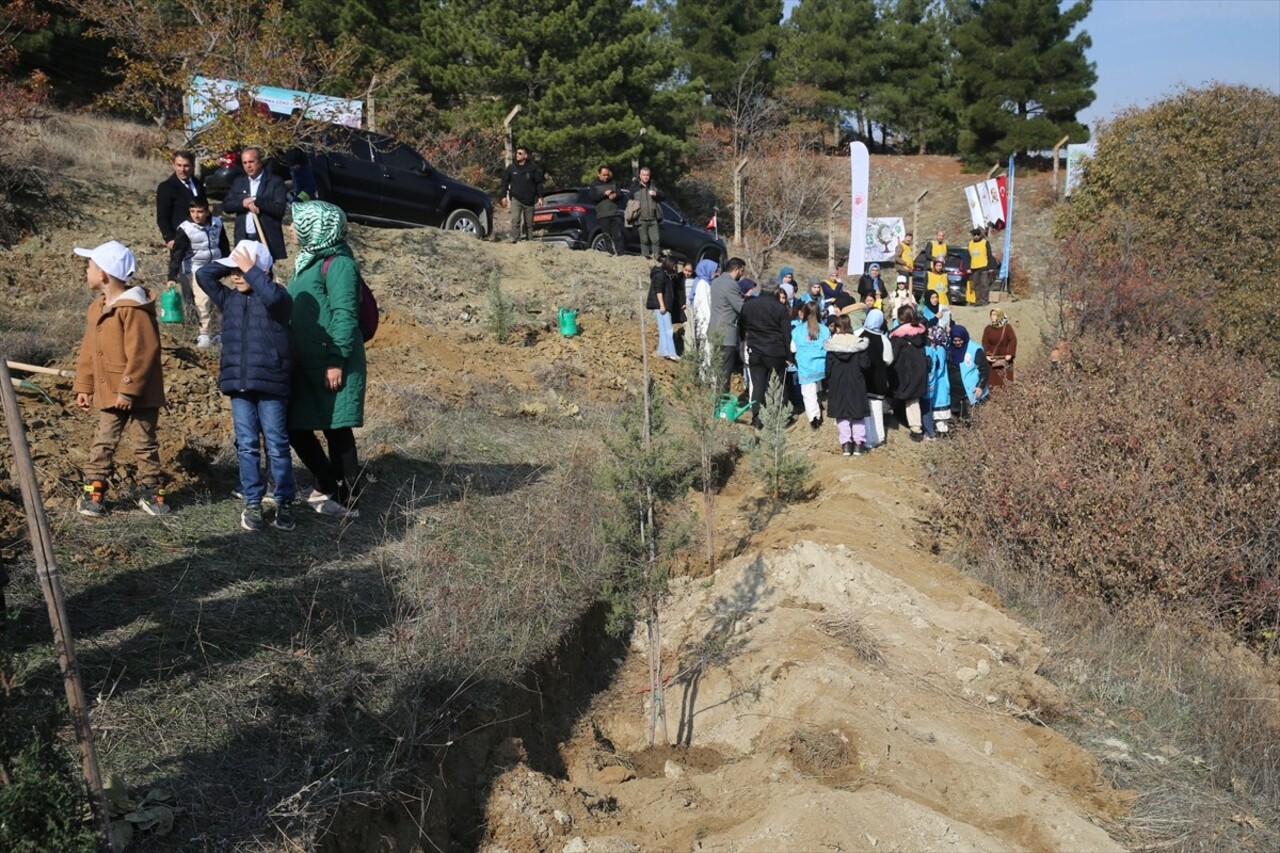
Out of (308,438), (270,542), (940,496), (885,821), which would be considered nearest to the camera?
(885,821)

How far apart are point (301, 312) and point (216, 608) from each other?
1.98 meters

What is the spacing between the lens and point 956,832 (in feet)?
15.5

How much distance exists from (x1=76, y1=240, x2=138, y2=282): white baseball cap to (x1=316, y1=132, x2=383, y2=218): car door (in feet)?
29.2

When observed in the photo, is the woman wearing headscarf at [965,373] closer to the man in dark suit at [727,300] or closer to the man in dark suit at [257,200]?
the man in dark suit at [727,300]

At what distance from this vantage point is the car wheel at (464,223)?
55.0ft

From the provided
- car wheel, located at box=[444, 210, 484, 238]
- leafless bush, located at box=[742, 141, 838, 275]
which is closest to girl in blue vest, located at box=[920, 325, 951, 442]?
car wheel, located at box=[444, 210, 484, 238]

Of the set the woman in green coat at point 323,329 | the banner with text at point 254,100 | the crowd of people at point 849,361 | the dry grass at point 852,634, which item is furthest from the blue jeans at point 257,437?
the banner with text at point 254,100

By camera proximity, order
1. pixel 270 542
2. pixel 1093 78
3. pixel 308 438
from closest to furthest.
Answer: pixel 270 542 → pixel 308 438 → pixel 1093 78

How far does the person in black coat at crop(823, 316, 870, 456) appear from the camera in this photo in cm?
1128

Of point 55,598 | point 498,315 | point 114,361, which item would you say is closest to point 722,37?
point 498,315

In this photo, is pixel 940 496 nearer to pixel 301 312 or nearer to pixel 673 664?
pixel 673 664

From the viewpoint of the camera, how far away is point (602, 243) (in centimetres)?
1855

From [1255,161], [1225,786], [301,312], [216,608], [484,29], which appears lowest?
[1225,786]

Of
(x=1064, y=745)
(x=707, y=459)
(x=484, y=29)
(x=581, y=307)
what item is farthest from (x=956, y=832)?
(x=484, y=29)
